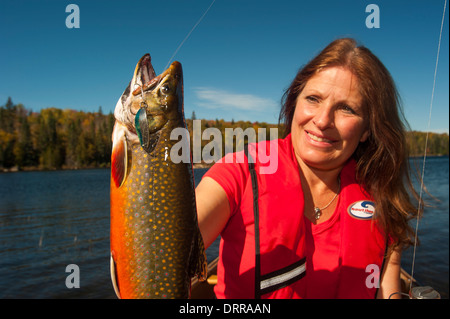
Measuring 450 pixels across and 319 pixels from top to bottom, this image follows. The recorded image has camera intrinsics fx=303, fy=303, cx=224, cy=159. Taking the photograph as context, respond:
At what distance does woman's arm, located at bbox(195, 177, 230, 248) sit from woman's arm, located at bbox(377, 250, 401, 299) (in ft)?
7.00

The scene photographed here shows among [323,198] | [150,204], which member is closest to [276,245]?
[323,198]

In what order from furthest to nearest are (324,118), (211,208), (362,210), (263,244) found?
1. (362,210)
2. (324,118)
3. (263,244)
4. (211,208)

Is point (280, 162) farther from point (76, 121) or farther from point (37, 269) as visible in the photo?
point (76, 121)

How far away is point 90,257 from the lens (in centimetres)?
1462

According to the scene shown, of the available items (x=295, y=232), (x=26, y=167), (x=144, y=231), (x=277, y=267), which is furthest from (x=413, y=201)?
(x=26, y=167)

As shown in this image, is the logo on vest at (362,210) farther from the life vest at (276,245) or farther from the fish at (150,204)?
the fish at (150,204)

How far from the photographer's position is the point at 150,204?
6.63ft

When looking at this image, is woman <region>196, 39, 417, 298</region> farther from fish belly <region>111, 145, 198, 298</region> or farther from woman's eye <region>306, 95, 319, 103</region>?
fish belly <region>111, 145, 198, 298</region>

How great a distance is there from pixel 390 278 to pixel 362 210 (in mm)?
832

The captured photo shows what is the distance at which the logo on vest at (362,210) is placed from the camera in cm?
341

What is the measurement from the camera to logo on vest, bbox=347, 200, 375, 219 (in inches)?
134

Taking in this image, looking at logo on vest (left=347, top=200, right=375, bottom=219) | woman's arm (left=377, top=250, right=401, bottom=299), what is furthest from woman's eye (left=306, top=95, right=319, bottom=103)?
woman's arm (left=377, top=250, right=401, bottom=299)

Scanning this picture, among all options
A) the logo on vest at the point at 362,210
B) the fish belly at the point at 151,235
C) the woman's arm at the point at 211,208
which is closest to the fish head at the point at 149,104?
the fish belly at the point at 151,235

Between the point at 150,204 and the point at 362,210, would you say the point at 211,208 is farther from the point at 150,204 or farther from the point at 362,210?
the point at 362,210
